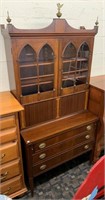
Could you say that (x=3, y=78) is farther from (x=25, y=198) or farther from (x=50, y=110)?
(x=25, y=198)

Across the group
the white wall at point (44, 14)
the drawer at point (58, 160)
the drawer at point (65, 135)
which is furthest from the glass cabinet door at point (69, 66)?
the drawer at point (58, 160)

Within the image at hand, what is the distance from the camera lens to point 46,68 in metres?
1.46

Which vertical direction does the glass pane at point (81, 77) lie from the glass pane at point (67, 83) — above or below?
above

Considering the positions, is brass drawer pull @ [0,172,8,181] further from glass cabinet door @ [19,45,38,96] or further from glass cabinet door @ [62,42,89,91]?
glass cabinet door @ [62,42,89,91]

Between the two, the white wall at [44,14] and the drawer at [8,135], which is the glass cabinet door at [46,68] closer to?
the white wall at [44,14]

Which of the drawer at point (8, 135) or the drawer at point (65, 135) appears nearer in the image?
the drawer at point (8, 135)

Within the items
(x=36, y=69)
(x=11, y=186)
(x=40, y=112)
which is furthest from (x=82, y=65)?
(x=11, y=186)

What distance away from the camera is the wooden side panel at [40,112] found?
4.94 feet

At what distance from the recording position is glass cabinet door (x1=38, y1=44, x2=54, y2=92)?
1.41m

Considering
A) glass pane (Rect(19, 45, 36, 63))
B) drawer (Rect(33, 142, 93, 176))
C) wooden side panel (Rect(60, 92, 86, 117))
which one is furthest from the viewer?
wooden side panel (Rect(60, 92, 86, 117))

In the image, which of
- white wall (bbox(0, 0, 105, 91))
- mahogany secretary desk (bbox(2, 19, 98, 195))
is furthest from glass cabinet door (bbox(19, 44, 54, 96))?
white wall (bbox(0, 0, 105, 91))

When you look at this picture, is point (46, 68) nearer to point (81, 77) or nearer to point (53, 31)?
point (53, 31)

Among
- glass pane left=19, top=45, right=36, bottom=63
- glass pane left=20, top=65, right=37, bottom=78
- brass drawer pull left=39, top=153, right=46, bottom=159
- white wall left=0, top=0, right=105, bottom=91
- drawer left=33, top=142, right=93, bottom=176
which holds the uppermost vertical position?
white wall left=0, top=0, right=105, bottom=91

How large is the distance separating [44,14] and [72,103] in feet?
3.02
